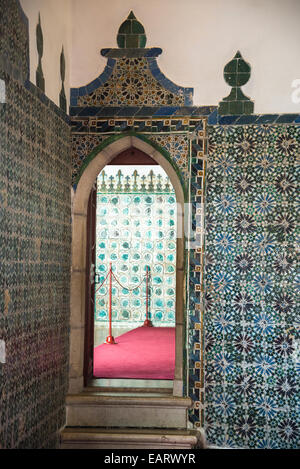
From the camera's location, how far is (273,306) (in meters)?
4.52

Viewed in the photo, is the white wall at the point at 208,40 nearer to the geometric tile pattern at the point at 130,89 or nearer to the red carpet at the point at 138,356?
the geometric tile pattern at the point at 130,89

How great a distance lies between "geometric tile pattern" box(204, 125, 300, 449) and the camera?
4.45 meters

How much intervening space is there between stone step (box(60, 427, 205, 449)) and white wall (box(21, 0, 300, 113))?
9.59 feet

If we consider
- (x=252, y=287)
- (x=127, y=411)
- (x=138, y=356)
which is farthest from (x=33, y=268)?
(x=138, y=356)

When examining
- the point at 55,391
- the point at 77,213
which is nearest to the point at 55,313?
the point at 55,391

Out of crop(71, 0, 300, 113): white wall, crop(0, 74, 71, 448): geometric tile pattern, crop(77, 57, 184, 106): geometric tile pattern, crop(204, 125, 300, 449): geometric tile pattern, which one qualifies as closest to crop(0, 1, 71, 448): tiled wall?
crop(0, 74, 71, 448): geometric tile pattern

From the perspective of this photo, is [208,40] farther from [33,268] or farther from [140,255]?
[140,255]

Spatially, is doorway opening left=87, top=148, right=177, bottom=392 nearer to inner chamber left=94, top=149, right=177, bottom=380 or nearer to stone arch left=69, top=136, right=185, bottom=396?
inner chamber left=94, top=149, right=177, bottom=380

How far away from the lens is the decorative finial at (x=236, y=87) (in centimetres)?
464

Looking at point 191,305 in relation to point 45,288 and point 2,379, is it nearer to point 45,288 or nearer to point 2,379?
point 45,288

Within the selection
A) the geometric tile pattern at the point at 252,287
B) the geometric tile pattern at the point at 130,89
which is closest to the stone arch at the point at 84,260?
the geometric tile pattern at the point at 252,287

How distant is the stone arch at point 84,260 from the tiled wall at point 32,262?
110 mm

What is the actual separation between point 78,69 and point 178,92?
0.97 meters

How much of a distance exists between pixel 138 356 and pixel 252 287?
211 cm
